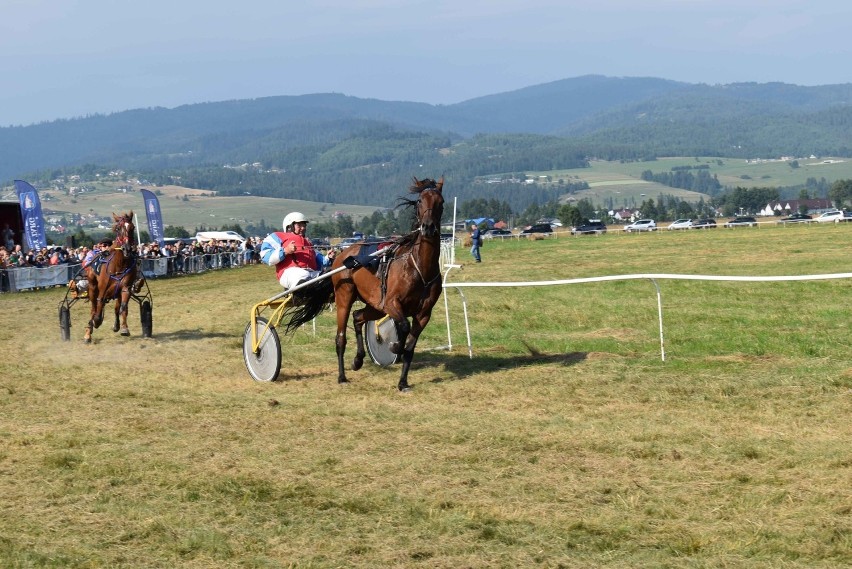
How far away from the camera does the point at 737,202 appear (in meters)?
142

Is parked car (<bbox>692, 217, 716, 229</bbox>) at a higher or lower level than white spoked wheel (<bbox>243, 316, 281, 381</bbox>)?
lower

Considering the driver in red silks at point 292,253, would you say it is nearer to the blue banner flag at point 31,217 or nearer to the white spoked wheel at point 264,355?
the white spoked wheel at point 264,355

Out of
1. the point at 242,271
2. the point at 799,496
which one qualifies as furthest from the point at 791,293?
the point at 242,271

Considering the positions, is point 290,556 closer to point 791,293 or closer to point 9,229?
point 791,293

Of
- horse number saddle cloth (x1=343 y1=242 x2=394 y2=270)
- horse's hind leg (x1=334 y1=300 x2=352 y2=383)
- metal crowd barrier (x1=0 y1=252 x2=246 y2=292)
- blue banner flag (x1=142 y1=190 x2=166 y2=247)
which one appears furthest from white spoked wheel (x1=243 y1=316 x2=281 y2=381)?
blue banner flag (x1=142 y1=190 x2=166 y2=247)

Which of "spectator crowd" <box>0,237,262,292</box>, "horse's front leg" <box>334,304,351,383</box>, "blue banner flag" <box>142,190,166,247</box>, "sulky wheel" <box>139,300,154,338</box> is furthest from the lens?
"blue banner flag" <box>142,190,166,247</box>

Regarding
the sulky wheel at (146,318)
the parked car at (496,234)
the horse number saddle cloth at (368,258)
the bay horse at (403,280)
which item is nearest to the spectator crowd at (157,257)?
the sulky wheel at (146,318)

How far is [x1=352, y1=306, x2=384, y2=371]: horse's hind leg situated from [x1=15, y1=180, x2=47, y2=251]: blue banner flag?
28.9 metres

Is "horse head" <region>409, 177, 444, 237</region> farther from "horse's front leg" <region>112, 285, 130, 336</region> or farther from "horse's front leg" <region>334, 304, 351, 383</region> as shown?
"horse's front leg" <region>112, 285, 130, 336</region>

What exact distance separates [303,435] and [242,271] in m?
36.5

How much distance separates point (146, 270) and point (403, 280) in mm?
29795

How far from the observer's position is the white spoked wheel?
12625mm

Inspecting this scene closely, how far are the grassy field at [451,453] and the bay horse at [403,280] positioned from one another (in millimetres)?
577

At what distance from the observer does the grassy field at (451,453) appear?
6.13 metres
